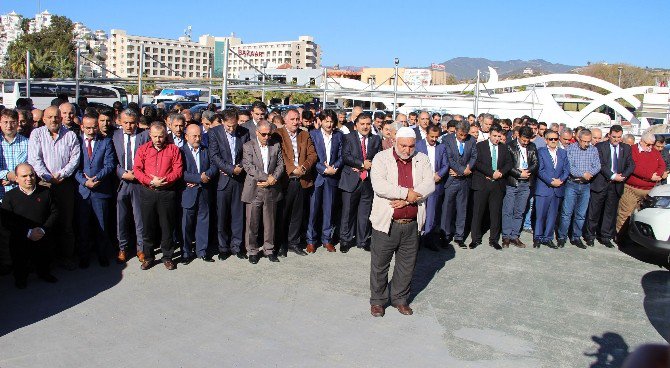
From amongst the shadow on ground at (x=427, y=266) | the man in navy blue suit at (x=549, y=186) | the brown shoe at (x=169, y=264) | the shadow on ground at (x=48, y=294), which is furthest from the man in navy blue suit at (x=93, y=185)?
the man in navy blue suit at (x=549, y=186)

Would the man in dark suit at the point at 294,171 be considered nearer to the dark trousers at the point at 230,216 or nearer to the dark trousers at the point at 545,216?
the dark trousers at the point at 230,216

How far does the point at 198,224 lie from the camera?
23.5ft

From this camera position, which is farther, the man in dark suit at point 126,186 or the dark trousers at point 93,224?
the man in dark suit at point 126,186

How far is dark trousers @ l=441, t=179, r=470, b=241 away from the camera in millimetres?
8438

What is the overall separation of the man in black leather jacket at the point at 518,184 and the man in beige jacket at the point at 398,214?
3.13 m

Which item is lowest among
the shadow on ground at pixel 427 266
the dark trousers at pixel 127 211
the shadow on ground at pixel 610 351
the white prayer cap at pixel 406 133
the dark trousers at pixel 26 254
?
the shadow on ground at pixel 610 351

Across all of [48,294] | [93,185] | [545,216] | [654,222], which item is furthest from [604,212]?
[48,294]

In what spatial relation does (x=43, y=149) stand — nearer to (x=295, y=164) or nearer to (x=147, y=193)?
(x=147, y=193)

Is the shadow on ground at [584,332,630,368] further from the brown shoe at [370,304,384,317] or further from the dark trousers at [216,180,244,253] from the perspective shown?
the dark trousers at [216,180,244,253]

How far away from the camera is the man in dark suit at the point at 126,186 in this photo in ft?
22.6

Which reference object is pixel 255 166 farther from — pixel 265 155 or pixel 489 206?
pixel 489 206

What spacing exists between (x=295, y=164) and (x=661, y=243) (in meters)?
5.22

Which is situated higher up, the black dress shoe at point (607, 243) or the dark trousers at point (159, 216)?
the dark trousers at point (159, 216)

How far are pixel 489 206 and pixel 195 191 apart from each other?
432 cm
